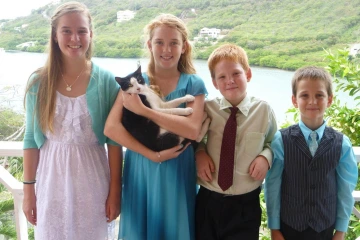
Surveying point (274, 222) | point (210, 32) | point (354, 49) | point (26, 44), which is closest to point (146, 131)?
point (274, 222)

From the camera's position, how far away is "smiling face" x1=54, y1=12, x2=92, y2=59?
127 centimetres

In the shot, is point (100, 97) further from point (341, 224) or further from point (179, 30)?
point (341, 224)

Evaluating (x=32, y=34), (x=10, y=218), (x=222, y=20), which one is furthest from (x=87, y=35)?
(x=10, y=218)

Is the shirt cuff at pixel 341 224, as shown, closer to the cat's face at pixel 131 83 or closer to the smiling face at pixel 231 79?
the smiling face at pixel 231 79

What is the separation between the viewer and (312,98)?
1.22 meters

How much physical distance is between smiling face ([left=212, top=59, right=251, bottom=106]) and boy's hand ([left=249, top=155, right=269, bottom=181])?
0.83ft

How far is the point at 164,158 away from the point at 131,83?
0.30 metres

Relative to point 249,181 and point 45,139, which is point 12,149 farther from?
point 249,181

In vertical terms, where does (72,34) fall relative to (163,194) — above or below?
above

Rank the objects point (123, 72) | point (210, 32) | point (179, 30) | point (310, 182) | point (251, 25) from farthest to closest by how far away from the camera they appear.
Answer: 1. point (251, 25)
2. point (210, 32)
3. point (123, 72)
4. point (179, 30)
5. point (310, 182)

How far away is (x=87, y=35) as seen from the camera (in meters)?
1.31

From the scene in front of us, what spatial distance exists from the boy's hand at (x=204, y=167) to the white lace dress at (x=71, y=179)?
1.30 feet

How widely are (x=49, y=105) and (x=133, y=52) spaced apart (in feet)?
2.12

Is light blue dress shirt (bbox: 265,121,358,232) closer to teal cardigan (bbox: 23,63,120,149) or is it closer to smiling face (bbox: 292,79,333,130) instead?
smiling face (bbox: 292,79,333,130)
